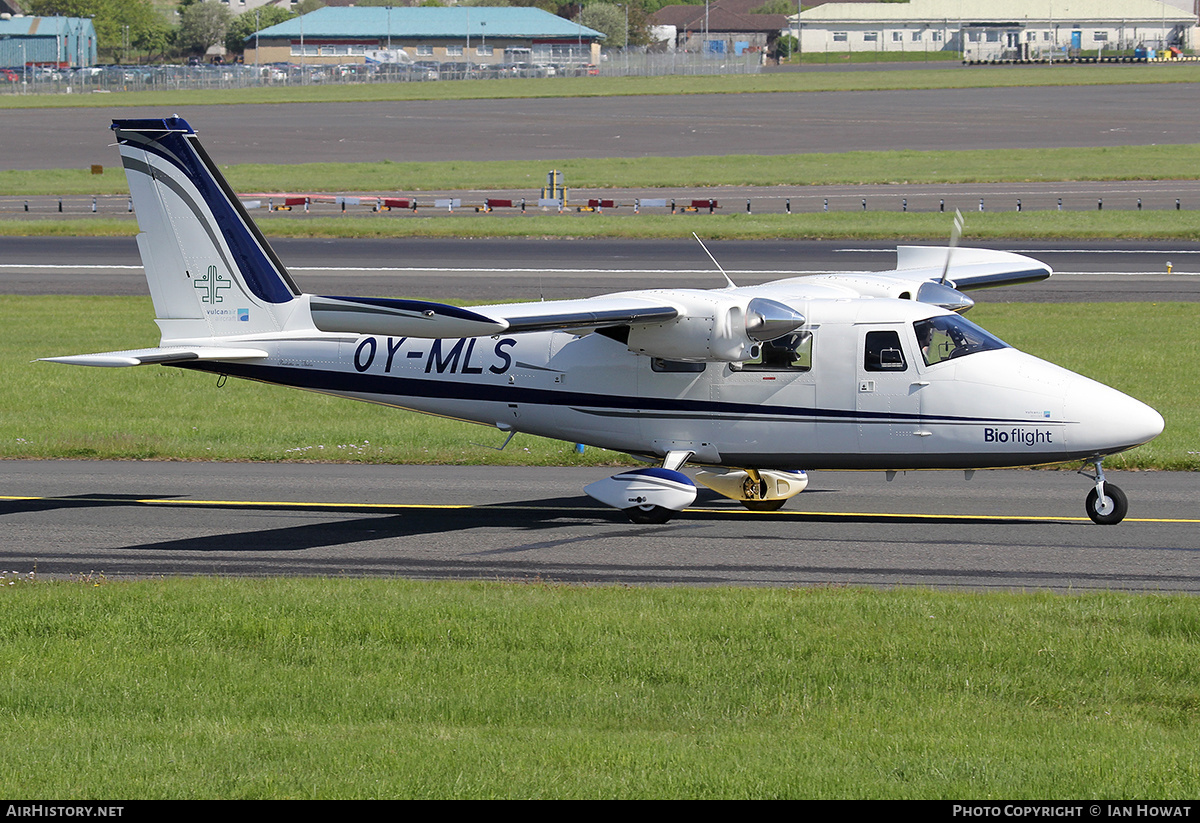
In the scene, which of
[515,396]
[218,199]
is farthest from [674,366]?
[218,199]

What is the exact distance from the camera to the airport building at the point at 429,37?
16500 centimetres

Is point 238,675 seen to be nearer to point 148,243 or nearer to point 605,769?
point 605,769

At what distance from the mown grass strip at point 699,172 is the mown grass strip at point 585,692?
51.3 metres

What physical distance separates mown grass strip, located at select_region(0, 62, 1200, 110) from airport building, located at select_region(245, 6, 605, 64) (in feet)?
97.0

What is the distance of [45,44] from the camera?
Result: 16875 centimetres

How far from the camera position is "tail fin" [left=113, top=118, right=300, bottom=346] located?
18.7 meters

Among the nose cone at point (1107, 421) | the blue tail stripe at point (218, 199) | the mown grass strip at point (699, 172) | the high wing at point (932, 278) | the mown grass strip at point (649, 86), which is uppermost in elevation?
the mown grass strip at point (649, 86)

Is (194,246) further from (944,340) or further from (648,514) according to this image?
(944,340)

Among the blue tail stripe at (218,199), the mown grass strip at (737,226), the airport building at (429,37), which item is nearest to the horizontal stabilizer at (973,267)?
the blue tail stripe at (218,199)

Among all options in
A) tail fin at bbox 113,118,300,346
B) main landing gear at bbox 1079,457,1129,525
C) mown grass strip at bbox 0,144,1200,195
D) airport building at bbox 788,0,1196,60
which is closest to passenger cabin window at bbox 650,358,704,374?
main landing gear at bbox 1079,457,1129,525

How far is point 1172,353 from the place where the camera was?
28.8 meters

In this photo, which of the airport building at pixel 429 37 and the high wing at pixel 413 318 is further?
the airport building at pixel 429 37

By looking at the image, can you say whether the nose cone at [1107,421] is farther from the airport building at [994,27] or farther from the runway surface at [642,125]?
the airport building at [994,27]

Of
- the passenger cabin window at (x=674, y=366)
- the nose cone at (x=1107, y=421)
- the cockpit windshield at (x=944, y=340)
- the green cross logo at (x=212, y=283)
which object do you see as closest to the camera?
the nose cone at (x=1107, y=421)
